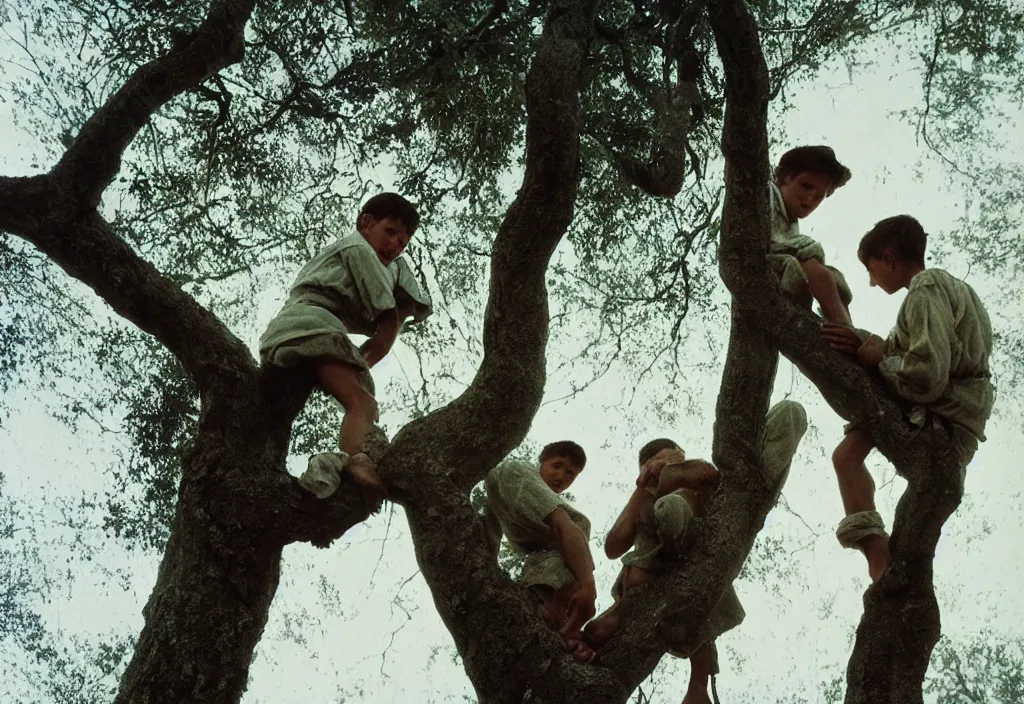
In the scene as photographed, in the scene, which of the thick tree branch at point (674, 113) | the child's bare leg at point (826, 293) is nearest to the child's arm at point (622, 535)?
the child's bare leg at point (826, 293)

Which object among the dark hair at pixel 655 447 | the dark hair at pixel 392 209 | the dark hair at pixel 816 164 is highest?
the dark hair at pixel 816 164

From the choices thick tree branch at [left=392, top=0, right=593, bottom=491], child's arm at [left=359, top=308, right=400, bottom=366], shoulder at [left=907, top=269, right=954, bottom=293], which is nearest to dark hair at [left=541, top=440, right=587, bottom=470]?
thick tree branch at [left=392, top=0, right=593, bottom=491]

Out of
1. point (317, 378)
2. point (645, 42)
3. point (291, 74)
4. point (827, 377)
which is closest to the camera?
point (827, 377)

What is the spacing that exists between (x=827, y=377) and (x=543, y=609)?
1.70 meters

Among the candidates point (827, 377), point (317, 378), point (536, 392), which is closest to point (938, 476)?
point (827, 377)

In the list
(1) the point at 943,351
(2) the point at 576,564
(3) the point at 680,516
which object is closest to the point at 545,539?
(2) the point at 576,564

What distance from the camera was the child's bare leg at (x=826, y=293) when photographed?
16.8 ft

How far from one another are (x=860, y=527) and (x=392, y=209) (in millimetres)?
2854

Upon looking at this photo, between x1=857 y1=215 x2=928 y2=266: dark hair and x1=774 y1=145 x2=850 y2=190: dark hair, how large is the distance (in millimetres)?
410

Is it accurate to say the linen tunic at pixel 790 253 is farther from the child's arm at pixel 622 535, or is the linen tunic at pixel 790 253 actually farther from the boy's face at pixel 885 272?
the child's arm at pixel 622 535

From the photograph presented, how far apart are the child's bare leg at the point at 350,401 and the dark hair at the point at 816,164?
2546 millimetres

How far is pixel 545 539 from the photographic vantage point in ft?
16.8

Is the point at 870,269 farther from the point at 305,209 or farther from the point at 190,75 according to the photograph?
the point at 305,209

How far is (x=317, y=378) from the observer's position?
5207 millimetres
